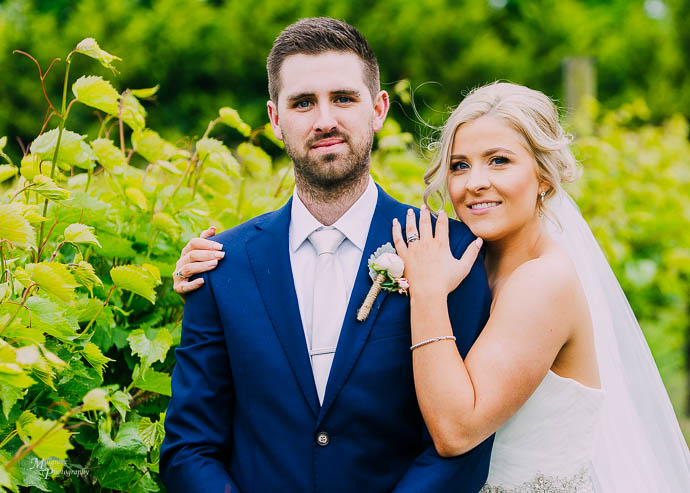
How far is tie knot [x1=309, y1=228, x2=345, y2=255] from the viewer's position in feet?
8.20

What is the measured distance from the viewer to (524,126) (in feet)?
8.85

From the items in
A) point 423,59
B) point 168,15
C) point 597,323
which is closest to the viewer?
point 597,323

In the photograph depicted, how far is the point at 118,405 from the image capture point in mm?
2414

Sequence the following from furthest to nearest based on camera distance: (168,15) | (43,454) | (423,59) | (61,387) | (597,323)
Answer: (423,59) → (168,15) → (597,323) → (61,387) → (43,454)

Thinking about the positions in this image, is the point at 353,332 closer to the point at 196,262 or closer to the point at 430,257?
the point at 430,257

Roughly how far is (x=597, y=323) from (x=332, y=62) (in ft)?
5.19

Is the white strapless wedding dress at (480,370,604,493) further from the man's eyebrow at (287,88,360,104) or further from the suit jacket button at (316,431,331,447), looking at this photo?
the man's eyebrow at (287,88,360,104)

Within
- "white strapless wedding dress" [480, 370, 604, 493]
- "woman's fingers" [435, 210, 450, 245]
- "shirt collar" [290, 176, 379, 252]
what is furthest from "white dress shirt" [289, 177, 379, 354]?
"white strapless wedding dress" [480, 370, 604, 493]

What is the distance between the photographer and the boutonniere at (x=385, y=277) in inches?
92.2

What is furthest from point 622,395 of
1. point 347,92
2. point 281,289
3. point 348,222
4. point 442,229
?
point 347,92

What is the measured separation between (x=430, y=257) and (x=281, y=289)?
0.51m

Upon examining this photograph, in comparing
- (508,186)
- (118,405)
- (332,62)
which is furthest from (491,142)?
(118,405)

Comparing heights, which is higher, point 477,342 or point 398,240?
point 398,240

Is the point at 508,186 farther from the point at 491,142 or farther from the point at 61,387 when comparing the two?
the point at 61,387
